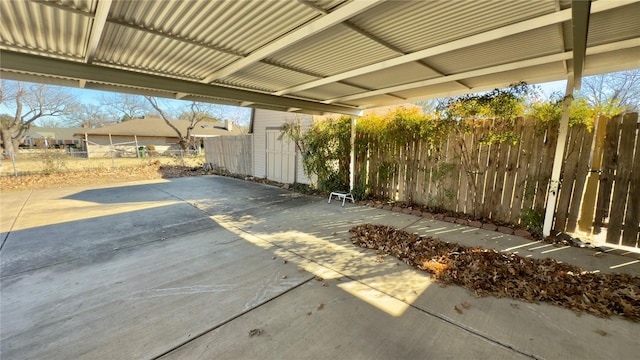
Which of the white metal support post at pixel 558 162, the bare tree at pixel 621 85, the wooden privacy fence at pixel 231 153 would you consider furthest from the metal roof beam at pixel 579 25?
the bare tree at pixel 621 85

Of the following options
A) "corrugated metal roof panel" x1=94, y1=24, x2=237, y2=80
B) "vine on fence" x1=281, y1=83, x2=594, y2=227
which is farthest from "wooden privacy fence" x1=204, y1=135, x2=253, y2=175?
"corrugated metal roof panel" x1=94, y1=24, x2=237, y2=80

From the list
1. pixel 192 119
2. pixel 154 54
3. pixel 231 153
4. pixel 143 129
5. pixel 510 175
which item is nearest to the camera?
pixel 154 54

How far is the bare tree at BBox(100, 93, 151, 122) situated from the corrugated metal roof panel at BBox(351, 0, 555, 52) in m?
37.4

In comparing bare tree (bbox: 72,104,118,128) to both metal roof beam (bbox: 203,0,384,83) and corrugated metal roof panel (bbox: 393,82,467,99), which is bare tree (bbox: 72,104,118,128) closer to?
metal roof beam (bbox: 203,0,384,83)

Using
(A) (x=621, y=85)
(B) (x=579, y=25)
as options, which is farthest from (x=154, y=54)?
(A) (x=621, y=85)

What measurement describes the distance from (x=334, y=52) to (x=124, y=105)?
137 ft

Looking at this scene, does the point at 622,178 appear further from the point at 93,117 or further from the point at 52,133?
the point at 52,133

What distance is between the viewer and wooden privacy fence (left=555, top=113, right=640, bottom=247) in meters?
3.61

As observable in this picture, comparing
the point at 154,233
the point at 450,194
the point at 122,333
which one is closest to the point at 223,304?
the point at 122,333

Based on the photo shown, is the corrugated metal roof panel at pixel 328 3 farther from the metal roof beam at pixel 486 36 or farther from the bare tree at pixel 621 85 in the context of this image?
the bare tree at pixel 621 85

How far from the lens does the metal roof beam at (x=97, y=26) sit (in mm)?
1959

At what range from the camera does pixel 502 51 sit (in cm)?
313

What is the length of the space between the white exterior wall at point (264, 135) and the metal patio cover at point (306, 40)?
4.96m

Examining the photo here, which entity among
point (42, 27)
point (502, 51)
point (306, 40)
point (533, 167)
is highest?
point (502, 51)
